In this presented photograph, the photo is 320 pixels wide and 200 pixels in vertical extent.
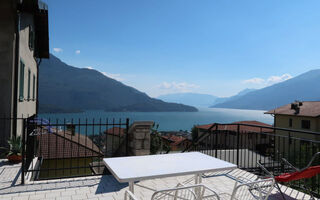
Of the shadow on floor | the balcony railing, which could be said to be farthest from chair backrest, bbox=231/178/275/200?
the shadow on floor

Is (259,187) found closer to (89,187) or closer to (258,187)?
(258,187)

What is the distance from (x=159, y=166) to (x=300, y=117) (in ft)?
125

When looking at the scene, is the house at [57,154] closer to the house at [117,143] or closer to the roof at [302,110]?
the house at [117,143]

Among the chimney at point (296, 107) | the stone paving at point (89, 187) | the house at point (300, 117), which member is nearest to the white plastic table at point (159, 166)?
the stone paving at point (89, 187)

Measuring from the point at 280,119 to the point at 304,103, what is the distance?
523 cm

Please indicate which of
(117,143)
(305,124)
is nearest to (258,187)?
(117,143)

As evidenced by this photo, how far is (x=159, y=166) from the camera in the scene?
3.12 meters

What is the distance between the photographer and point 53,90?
177 m

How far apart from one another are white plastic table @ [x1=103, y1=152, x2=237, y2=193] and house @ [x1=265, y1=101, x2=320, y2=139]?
33.6 m

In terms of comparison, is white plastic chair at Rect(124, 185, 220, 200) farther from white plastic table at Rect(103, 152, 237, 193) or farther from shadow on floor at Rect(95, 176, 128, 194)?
shadow on floor at Rect(95, 176, 128, 194)

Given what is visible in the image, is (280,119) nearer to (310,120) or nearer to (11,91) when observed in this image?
(310,120)

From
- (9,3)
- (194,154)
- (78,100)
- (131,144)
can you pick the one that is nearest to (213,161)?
(194,154)

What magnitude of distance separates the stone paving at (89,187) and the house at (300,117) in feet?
104

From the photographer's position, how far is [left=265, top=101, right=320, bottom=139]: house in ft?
106
